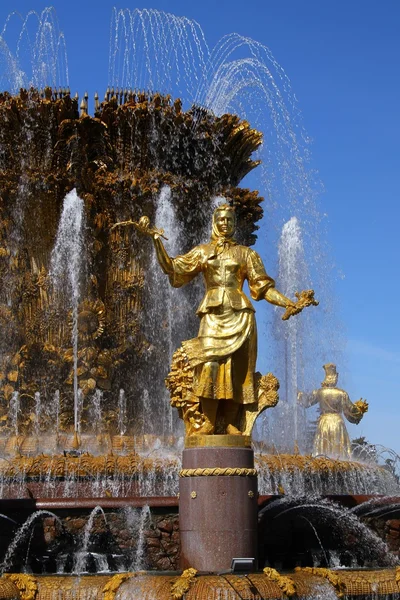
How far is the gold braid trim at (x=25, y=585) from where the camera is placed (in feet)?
23.9

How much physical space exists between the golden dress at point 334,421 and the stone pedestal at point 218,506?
746 centimetres

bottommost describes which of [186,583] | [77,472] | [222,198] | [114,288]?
[186,583]

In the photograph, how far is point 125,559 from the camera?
933cm

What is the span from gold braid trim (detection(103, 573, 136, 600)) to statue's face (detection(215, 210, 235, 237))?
3763 mm

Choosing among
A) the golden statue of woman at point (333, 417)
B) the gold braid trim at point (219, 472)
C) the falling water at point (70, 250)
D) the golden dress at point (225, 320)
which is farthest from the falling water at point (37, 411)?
the gold braid trim at point (219, 472)

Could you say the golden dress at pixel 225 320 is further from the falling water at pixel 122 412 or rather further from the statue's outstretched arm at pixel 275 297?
the falling water at pixel 122 412

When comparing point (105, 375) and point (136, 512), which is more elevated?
point (105, 375)

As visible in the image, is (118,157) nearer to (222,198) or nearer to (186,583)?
(222,198)

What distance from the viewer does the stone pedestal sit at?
828 centimetres

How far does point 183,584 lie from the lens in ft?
23.7

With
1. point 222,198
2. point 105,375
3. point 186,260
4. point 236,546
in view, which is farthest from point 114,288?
point 236,546

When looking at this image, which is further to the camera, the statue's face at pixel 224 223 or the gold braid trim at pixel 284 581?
the statue's face at pixel 224 223

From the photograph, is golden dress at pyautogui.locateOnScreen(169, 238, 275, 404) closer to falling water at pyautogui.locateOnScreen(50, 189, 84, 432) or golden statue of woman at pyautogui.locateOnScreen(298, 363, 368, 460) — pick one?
falling water at pyautogui.locateOnScreen(50, 189, 84, 432)

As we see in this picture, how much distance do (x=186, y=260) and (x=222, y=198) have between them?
7307mm
